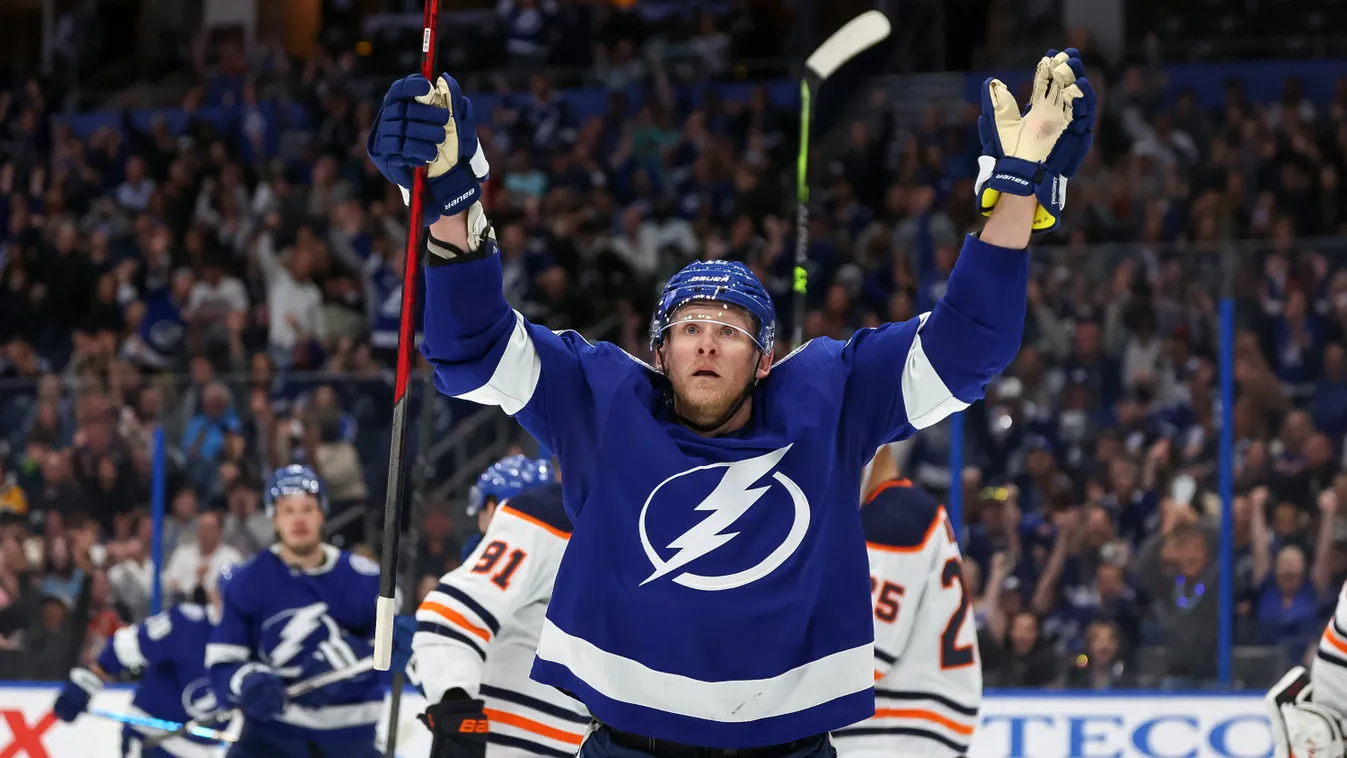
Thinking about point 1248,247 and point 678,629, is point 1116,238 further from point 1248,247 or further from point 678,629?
point 678,629

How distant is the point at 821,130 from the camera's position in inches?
433

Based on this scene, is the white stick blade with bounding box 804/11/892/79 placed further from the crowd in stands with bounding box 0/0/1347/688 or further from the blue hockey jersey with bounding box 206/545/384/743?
the blue hockey jersey with bounding box 206/545/384/743

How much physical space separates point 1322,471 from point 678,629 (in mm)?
4256

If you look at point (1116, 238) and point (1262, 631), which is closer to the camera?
point (1262, 631)

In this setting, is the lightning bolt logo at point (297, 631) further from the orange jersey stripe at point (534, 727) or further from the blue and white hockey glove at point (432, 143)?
the blue and white hockey glove at point (432, 143)

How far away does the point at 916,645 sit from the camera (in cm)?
372

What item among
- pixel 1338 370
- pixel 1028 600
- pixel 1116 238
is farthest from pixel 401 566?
pixel 1116 238

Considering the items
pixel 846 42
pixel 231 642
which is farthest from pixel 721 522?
pixel 231 642

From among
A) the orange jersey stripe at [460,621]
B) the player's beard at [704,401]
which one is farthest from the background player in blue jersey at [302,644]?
the player's beard at [704,401]

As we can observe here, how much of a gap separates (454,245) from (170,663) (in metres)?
4.08

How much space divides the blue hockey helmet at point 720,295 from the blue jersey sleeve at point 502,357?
0.13 meters

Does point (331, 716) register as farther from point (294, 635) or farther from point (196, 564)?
point (196, 564)

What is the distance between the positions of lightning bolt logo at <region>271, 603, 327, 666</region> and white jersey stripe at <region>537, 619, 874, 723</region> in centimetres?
270

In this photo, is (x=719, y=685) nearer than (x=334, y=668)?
Yes
